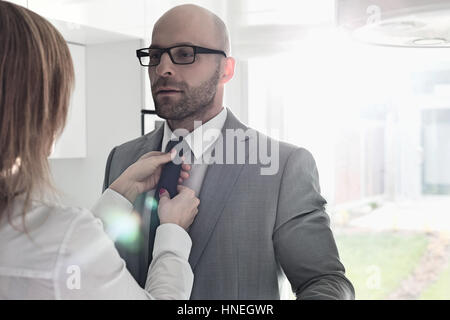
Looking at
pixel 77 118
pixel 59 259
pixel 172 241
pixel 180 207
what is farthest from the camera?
pixel 77 118

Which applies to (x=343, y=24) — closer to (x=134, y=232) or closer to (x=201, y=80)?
(x=201, y=80)

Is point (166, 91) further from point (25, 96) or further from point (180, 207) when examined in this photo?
point (25, 96)

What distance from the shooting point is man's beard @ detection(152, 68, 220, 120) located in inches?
43.0

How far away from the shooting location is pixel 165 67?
1.08 metres

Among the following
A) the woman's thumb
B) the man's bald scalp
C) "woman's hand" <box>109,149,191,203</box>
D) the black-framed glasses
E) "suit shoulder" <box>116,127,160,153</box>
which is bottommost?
the woman's thumb

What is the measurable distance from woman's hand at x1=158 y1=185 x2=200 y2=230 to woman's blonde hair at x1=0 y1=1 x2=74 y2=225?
31 centimetres

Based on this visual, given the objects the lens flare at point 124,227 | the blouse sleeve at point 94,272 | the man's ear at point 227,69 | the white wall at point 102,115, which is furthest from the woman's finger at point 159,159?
the white wall at point 102,115

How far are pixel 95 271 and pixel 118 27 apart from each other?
1555mm

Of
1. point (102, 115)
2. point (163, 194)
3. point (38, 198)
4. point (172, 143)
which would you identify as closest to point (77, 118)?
point (102, 115)

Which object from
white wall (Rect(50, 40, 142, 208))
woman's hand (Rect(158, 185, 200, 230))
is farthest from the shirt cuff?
white wall (Rect(50, 40, 142, 208))

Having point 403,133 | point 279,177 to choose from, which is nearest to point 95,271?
point 279,177

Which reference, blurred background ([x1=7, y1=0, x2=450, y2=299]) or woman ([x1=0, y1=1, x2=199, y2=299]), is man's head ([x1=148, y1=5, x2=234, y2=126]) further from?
blurred background ([x1=7, y1=0, x2=450, y2=299])

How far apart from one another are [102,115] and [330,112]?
120cm

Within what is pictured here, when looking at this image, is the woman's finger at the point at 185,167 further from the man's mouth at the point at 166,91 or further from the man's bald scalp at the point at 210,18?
the man's bald scalp at the point at 210,18
